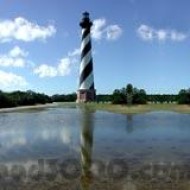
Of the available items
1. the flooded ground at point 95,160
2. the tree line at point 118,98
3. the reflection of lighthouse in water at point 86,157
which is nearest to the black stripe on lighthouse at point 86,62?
the tree line at point 118,98

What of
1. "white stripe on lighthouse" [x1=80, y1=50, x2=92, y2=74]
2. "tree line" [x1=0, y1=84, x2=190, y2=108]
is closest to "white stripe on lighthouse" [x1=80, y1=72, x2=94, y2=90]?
"white stripe on lighthouse" [x1=80, y1=50, x2=92, y2=74]

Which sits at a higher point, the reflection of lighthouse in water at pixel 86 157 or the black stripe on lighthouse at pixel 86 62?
the black stripe on lighthouse at pixel 86 62

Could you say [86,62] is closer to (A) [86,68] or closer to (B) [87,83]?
(A) [86,68]

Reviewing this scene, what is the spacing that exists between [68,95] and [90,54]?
143 feet

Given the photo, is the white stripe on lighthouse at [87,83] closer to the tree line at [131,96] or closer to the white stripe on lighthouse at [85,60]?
the white stripe on lighthouse at [85,60]

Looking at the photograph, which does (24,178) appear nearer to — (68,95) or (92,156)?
(92,156)

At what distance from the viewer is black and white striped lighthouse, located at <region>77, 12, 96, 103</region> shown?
98.1m

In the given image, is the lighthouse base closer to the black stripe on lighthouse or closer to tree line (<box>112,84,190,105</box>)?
the black stripe on lighthouse

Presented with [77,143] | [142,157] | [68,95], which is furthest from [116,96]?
[142,157]

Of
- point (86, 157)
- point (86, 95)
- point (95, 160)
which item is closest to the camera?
point (95, 160)

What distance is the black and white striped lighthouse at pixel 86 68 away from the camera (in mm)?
98062

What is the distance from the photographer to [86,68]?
98.2 m

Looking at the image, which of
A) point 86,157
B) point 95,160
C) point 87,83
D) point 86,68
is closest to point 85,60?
point 86,68

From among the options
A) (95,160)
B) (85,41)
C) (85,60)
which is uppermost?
(85,41)
